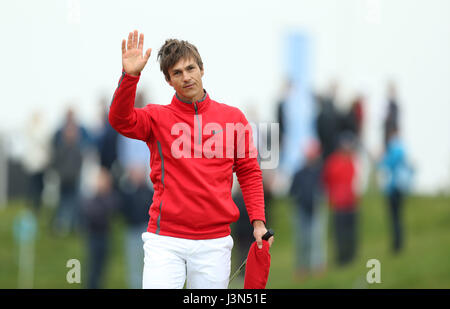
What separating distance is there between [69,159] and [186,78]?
902 cm

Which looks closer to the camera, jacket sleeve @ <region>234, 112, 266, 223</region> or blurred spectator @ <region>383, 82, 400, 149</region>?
jacket sleeve @ <region>234, 112, 266, 223</region>

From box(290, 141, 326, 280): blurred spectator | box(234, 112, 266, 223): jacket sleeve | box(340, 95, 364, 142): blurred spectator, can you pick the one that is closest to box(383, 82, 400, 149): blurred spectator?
box(340, 95, 364, 142): blurred spectator

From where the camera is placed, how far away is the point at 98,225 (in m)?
11.0

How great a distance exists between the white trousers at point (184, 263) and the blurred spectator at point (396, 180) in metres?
7.32

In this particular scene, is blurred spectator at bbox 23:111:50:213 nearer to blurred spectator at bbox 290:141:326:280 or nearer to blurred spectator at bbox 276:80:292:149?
blurred spectator at bbox 276:80:292:149

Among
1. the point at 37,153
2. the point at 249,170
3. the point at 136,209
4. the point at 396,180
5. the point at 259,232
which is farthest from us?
the point at 37,153

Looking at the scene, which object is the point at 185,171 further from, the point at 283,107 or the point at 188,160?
the point at 283,107

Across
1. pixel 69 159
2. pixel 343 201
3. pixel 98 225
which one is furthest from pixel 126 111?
pixel 69 159

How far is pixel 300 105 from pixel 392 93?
5.54ft

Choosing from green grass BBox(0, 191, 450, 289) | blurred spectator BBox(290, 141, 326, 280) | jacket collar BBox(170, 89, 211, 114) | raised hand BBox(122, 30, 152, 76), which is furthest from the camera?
blurred spectator BBox(290, 141, 326, 280)

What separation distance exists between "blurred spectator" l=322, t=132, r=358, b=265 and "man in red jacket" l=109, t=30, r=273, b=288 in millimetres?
7800

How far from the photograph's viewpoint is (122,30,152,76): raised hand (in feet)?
14.1

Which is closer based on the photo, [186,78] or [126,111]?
[126,111]
